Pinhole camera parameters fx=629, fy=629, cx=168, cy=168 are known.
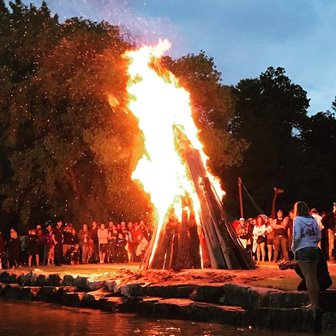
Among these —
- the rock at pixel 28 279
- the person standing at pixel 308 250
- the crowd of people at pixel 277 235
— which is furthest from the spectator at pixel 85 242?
the person standing at pixel 308 250

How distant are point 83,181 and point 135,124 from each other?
238 inches

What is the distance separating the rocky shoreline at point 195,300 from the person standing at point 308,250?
0.35 metres

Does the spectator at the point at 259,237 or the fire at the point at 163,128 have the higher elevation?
the fire at the point at 163,128

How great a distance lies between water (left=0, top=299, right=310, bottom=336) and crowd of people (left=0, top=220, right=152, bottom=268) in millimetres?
10356

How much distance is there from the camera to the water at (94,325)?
10.9 m

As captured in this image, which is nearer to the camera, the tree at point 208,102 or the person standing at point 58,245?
the person standing at point 58,245

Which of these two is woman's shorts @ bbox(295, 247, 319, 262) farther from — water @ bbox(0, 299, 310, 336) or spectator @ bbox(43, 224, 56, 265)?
spectator @ bbox(43, 224, 56, 265)

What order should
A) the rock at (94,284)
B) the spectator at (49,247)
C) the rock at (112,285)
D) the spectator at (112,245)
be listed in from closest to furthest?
the rock at (112,285), the rock at (94,284), the spectator at (49,247), the spectator at (112,245)

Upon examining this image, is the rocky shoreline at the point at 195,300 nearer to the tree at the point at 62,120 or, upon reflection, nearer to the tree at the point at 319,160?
the tree at the point at 62,120

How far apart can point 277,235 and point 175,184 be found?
15.3 ft

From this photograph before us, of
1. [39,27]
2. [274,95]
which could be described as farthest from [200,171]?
[274,95]

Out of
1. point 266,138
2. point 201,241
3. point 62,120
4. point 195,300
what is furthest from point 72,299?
point 266,138

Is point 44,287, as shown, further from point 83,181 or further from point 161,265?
point 83,181

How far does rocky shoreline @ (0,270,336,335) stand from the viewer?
10672 millimetres
